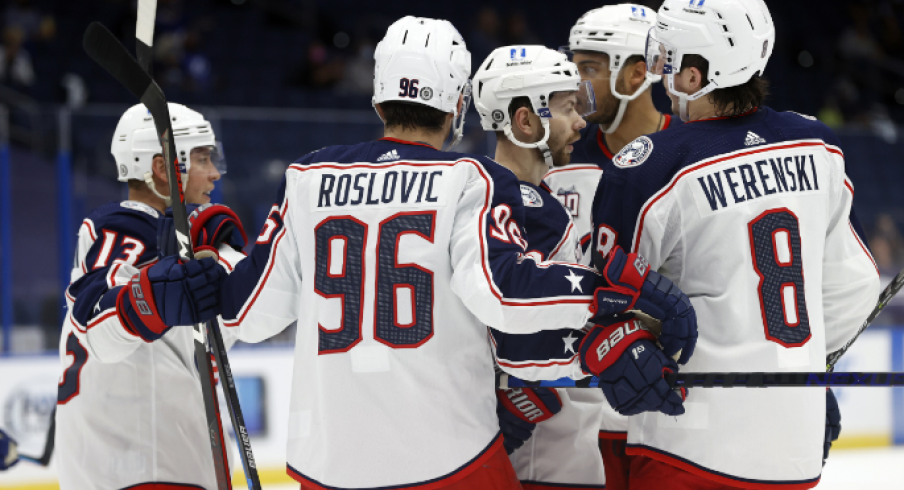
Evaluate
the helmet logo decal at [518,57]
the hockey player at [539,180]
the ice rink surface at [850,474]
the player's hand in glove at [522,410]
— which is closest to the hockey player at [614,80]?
the hockey player at [539,180]

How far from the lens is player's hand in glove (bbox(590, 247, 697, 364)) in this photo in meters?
1.77

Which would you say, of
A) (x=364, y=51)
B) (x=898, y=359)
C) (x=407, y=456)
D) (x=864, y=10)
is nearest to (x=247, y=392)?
(x=407, y=456)

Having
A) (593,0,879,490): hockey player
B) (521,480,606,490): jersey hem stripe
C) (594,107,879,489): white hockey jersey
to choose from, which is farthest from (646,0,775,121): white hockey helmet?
(521,480,606,490): jersey hem stripe

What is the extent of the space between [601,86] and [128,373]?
1545 millimetres

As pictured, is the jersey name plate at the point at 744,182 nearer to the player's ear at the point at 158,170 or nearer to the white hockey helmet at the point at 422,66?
the white hockey helmet at the point at 422,66

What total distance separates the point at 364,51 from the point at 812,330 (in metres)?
7.49

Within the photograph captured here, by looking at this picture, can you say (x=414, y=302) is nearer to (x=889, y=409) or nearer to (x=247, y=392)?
(x=247, y=392)

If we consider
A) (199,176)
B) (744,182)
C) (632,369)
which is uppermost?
(744,182)

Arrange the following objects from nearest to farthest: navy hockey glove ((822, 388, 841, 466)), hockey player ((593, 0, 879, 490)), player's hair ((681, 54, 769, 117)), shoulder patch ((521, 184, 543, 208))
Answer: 1. hockey player ((593, 0, 879, 490))
2. player's hair ((681, 54, 769, 117))
3. shoulder patch ((521, 184, 543, 208))
4. navy hockey glove ((822, 388, 841, 466))

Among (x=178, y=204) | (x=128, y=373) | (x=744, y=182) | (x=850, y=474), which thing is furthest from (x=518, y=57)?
(x=850, y=474)

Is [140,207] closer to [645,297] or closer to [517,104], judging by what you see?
[517,104]

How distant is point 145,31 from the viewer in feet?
7.22

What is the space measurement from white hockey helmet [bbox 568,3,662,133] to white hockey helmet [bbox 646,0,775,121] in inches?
28.4

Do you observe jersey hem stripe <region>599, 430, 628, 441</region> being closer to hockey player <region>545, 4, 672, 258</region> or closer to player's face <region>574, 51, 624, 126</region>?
hockey player <region>545, 4, 672, 258</region>
